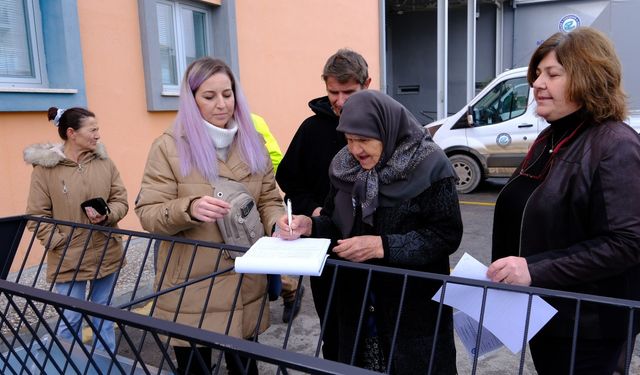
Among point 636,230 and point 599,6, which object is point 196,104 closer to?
point 636,230

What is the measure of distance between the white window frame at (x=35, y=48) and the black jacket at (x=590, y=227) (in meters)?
4.38

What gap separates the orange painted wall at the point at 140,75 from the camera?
4.28m

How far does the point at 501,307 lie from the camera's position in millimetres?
1444

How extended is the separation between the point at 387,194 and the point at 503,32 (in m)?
16.9

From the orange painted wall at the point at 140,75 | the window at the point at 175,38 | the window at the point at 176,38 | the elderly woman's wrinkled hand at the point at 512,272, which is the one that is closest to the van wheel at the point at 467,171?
the orange painted wall at the point at 140,75

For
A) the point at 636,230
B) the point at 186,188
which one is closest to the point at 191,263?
the point at 186,188

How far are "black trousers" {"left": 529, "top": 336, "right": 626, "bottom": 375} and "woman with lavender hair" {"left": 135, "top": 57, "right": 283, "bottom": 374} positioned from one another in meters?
1.04

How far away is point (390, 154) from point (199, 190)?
766mm

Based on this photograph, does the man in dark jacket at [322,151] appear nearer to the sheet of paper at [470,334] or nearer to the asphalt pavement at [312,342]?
the sheet of paper at [470,334]

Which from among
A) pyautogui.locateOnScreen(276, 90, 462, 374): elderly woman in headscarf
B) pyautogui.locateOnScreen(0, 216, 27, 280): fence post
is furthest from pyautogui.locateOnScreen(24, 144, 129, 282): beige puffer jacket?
pyautogui.locateOnScreen(276, 90, 462, 374): elderly woman in headscarf

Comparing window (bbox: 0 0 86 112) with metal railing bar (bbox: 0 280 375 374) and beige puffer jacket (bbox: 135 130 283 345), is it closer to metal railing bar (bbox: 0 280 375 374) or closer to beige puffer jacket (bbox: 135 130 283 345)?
beige puffer jacket (bbox: 135 130 283 345)

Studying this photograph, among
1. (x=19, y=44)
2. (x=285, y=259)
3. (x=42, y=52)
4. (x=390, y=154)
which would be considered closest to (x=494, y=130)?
(x=42, y=52)

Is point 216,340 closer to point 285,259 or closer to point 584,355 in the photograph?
point 285,259

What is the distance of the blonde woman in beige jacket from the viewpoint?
2.87 meters
